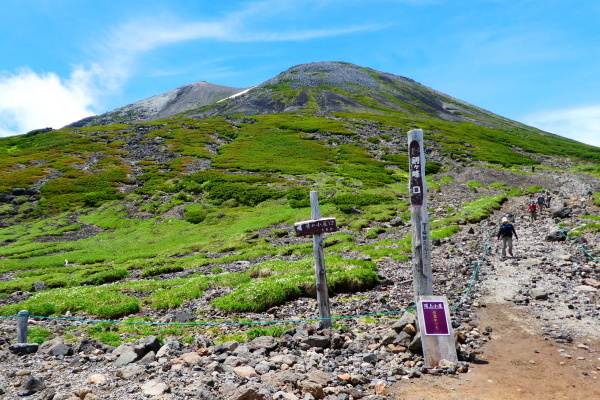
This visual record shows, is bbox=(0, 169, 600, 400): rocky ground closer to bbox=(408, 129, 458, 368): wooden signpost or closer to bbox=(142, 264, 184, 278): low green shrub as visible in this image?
bbox=(408, 129, 458, 368): wooden signpost

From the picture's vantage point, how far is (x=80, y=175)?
7775 cm

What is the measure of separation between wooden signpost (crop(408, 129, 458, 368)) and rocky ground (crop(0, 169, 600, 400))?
1.78 feet

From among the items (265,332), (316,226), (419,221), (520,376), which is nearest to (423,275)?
(419,221)

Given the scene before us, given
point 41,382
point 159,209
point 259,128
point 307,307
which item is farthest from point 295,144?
point 41,382

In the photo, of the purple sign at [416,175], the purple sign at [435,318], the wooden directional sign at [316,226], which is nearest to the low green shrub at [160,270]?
the wooden directional sign at [316,226]

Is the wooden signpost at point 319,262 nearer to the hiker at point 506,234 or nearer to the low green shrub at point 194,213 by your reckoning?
the hiker at point 506,234

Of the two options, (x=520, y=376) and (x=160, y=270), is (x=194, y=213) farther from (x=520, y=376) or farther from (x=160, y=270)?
(x=520, y=376)

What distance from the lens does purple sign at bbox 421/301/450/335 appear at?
10414 mm

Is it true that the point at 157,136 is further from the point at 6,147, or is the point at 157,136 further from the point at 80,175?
the point at 6,147

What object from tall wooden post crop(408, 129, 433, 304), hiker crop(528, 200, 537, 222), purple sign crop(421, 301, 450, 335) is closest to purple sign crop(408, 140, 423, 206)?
tall wooden post crop(408, 129, 433, 304)

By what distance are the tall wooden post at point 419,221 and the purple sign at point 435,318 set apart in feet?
2.35

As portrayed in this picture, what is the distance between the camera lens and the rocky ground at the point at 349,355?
8797mm

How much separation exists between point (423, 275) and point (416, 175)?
3.11 meters

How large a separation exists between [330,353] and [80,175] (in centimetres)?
8184
